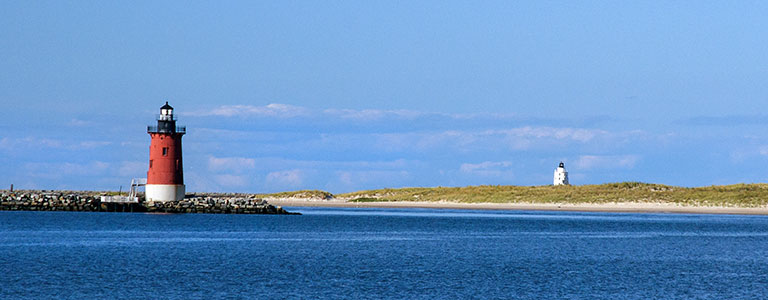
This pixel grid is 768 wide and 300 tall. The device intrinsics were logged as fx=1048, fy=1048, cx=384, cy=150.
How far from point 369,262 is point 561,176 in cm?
11078

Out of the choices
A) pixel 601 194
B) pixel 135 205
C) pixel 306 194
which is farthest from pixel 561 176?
pixel 135 205

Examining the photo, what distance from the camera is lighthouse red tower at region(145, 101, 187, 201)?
78625 millimetres

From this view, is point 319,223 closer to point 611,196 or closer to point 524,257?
point 524,257

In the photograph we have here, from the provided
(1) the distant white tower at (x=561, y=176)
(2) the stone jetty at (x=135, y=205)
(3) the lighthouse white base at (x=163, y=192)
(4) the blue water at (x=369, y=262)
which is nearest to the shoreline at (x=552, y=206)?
(1) the distant white tower at (x=561, y=176)

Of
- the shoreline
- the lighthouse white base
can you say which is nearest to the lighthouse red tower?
the lighthouse white base

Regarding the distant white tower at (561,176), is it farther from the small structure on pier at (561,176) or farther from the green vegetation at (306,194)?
the green vegetation at (306,194)

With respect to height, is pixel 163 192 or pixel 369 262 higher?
pixel 163 192

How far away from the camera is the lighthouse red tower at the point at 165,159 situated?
78.6m

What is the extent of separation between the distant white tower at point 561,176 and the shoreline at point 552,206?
18209mm

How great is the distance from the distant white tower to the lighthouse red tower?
84.6 meters

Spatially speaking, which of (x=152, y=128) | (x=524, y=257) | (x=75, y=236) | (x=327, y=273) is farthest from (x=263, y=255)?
(x=152, y=128)

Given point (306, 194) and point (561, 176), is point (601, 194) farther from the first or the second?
point (306, 194)

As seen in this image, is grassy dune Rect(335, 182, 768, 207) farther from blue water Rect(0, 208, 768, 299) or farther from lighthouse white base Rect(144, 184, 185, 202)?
lighthouse white base Rect(144, 184, 185, 202)

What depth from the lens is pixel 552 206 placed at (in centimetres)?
13475
